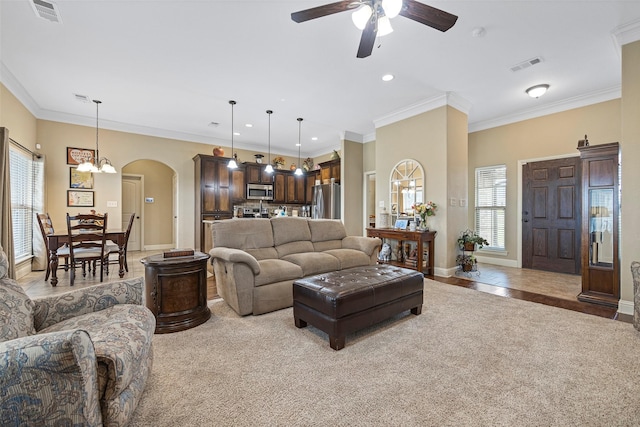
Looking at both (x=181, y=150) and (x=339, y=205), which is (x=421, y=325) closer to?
(x=339, y=205)

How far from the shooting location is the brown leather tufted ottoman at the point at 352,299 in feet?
7.23

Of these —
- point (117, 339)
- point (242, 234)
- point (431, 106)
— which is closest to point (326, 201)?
point (431, 106)

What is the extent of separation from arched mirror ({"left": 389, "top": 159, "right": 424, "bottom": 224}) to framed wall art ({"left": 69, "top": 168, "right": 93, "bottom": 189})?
625 centimetres

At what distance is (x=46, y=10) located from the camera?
2693 mm

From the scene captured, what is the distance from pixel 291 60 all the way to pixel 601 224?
4.52 metres

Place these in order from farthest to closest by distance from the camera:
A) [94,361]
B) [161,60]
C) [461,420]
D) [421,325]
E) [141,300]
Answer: [161,60]
[421,325]
[141,300]
[461,420]
[94,361]

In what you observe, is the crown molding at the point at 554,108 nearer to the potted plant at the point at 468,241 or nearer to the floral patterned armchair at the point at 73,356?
the potted plant at the point at 468,241

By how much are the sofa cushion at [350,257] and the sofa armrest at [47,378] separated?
297 centimetres

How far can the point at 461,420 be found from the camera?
1456 millimetres

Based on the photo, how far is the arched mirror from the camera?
512 cm

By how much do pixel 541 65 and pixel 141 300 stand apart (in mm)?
5298

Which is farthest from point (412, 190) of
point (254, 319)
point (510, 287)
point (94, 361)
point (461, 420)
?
point (94, 361)

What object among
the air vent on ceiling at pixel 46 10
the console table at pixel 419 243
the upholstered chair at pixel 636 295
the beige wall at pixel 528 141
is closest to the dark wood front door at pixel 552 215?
the beige wall at pixel 528 141

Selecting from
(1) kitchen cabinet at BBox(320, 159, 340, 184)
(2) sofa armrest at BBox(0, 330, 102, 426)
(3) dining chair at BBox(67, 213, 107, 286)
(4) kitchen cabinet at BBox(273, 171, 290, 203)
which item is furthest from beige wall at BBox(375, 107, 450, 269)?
(3) dining chair at BBox(67, 213, 107, 286)
